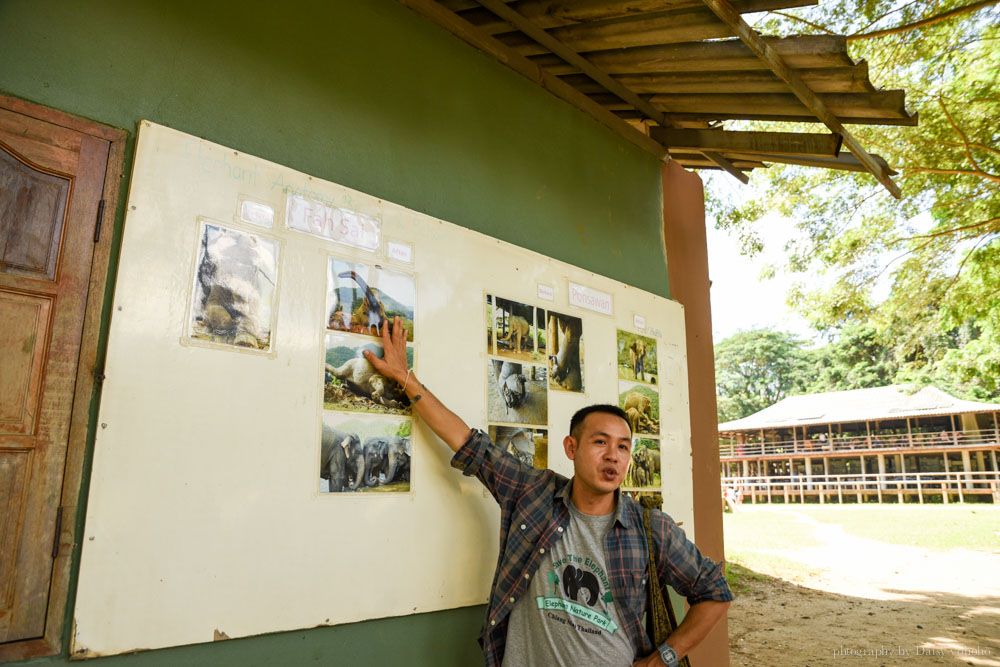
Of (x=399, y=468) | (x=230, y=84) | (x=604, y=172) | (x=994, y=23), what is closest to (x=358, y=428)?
(x=399, y=468)

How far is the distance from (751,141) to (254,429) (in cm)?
323

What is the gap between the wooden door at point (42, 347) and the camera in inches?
68.3

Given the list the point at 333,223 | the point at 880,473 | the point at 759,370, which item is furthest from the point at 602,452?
the point at 759,370

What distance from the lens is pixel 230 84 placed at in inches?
93.3

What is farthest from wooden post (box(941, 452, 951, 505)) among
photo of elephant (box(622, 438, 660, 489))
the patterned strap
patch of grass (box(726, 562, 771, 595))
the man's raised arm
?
the man's raised arm

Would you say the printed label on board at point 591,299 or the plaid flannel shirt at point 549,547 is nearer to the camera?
the plaid flannel shirt at point 549,547

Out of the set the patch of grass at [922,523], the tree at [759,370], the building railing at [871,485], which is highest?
the tree at [759,370]

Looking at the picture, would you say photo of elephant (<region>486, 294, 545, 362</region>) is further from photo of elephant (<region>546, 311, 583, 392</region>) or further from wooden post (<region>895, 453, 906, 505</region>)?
wooden post (<region>895, 453, 906, 505</region>)

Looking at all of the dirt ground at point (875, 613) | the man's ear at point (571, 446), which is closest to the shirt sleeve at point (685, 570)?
the man's ear at point (571, 446)

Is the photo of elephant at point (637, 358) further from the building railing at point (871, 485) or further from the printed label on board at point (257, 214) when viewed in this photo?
Answer: the building railing at point (871, 485)

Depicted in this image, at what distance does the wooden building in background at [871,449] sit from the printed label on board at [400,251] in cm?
2670

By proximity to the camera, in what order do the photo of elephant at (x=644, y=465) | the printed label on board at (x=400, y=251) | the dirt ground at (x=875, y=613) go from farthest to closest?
the dirt ground at (x=875, y=613)
the photo of elephant at (x=644, y=465)
the printed label on board at (x=400, y=251)

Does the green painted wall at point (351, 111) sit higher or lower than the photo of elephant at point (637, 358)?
higher

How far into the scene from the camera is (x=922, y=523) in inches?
690
